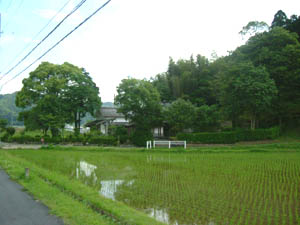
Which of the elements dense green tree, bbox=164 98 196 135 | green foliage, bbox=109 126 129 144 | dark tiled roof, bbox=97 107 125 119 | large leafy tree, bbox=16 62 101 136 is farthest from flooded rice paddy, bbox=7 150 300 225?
dark tiled roof, bbox=97 107 125 119

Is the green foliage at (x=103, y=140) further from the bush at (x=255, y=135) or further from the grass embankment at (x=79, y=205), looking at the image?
the grass embankment at (x=79, y=205)

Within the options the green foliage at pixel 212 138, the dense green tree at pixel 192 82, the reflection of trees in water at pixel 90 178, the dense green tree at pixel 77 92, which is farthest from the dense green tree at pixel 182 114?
the reflection of trees in water at pixel 90 178

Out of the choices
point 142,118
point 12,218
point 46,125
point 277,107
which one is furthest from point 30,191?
point 277,107

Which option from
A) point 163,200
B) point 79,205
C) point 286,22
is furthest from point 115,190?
point 286,22

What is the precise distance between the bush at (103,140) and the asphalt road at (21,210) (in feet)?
63.2

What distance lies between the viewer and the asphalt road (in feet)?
17.2

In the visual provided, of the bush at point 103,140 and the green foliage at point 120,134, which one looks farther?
the green foliage at point 120,134

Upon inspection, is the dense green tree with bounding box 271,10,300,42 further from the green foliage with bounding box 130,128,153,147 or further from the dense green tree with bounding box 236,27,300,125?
the green foliage with bounding box 130,128,153,147

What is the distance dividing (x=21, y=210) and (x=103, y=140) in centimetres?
2196

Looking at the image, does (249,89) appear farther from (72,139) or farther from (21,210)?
(21,210)

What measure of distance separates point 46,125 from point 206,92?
21.5 meters

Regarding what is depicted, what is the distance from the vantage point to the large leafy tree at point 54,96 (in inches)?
1145

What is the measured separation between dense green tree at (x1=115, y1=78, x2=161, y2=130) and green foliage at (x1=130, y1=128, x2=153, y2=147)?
1.39ft

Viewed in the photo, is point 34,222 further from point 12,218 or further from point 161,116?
point 161,116
